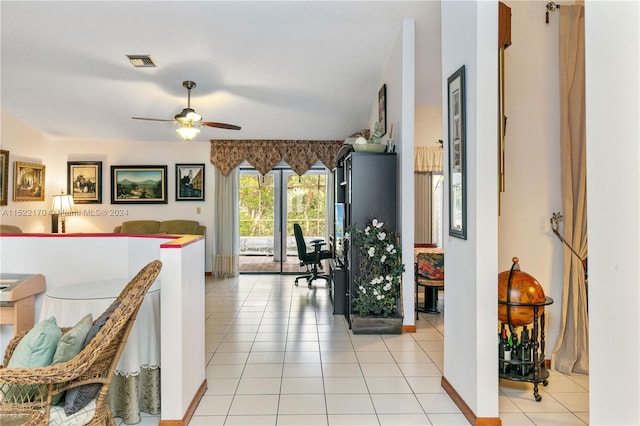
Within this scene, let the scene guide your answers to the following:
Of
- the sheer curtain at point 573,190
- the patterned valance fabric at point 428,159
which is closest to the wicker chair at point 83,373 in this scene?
the sheer curtain at point 573,190

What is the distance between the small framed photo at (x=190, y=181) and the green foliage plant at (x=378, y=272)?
4.33 metres

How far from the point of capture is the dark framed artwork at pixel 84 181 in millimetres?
7812

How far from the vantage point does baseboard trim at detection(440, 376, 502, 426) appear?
242 centimetres

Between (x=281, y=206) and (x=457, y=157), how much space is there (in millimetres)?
5862

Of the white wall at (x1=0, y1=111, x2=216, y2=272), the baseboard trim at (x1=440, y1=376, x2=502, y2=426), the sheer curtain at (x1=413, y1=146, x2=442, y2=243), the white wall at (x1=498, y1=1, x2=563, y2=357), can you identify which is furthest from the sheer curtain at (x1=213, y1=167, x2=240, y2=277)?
the baseboard trim at (x1=440, y1=376, x2=502, y2=426)

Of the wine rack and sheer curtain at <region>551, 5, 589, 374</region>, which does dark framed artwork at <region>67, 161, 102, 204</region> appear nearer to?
the wine rack

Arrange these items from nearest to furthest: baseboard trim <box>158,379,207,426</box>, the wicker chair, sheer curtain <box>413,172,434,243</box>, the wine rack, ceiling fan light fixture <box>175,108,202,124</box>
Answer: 1. the wicker chair
2. baseboard trim <box>158,379,207,426</box>
3. the wine rack
4. ceiling fan light fixture <box>175,108,202,124</box>
5. sheer curtain <box>413,172,434,243</box>

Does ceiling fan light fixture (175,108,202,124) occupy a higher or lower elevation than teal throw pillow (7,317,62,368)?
higher

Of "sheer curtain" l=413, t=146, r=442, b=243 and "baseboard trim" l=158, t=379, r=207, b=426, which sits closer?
"baseboard trim" l=158, t=379, r=207, b=426

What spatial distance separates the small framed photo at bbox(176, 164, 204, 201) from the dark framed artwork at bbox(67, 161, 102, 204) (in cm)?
145

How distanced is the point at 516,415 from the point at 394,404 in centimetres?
73

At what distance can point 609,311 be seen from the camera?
1489 millimetres

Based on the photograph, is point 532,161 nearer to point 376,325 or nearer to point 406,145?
point 406,145

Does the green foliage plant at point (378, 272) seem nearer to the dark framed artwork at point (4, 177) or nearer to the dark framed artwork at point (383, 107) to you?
the dark framed artwork at point (383, 107)
